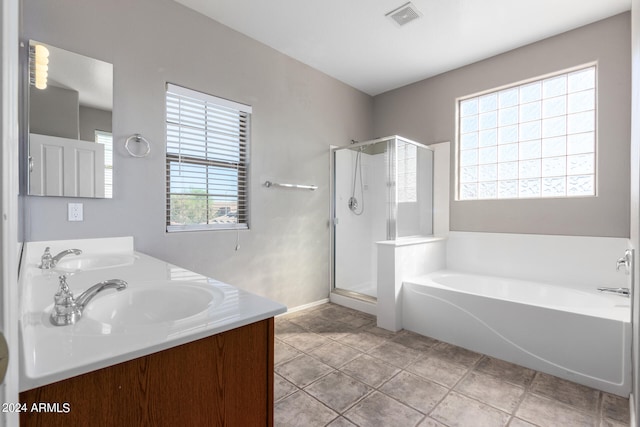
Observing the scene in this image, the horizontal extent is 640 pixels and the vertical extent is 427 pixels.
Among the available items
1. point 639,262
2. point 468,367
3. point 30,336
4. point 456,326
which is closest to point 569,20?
point 639,262

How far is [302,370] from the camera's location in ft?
6.62

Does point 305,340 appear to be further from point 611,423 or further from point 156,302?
point 611,423

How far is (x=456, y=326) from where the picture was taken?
2.39m

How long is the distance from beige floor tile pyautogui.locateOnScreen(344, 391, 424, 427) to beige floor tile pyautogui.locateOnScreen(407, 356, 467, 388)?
38 cm

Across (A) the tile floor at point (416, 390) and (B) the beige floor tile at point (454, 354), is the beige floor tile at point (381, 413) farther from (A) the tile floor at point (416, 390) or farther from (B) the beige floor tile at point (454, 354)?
(B) the beige floor tile at point (454, 354)

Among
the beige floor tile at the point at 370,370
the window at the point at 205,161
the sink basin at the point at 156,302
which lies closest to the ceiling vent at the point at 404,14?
the window at the point at 205,161

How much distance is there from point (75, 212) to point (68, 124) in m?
0.53

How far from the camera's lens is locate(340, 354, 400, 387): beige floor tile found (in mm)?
1907

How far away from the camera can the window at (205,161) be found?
231 cm

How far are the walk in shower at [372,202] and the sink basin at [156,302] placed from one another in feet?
7.08

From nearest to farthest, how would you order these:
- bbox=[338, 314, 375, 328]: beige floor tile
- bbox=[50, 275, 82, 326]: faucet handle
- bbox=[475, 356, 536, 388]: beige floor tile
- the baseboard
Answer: bbox=[50, 275, 82, 326]: faucet handle, bbox=[475, 356, 536, 388]: beige floor tile, bbox=[338, 314, 375, 328]: beige floor tile, the baseboard

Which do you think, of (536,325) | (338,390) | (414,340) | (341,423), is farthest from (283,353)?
(536,325)

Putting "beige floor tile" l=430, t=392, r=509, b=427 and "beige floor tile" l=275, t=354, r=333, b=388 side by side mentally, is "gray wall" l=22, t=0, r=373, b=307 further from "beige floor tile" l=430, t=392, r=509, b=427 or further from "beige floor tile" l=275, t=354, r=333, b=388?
"beige floor tile" l=430, t=392, r=509, b=427

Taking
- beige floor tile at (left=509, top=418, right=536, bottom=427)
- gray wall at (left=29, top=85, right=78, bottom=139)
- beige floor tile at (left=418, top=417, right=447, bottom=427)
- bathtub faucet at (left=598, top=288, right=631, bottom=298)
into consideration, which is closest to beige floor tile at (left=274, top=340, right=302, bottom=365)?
beige floor tile at (left=418, top=417, right=447, bottom=427)
